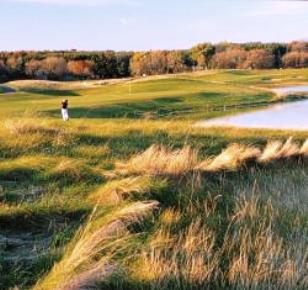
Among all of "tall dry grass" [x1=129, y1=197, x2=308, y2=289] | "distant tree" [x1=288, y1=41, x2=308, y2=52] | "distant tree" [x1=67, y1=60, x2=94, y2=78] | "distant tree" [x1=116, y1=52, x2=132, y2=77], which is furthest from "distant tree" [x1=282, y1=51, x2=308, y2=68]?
"tall dry grass" [x1=129, y1=197, x2=308, y2=289]

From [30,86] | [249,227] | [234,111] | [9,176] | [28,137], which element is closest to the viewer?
[249,227]

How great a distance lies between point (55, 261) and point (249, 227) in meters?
2.40

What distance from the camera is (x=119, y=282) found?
227 inches

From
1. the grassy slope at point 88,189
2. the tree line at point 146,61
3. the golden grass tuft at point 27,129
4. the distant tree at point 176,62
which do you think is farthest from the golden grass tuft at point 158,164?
the distant tree at point 176,62

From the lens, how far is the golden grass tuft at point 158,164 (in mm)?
9438

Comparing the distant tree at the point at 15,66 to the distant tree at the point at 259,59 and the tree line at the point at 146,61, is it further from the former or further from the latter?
the distant tree at the point at 259,59

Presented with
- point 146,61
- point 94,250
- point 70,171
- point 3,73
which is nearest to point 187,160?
point 70,171

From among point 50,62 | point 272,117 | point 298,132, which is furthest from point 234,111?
point 50,62

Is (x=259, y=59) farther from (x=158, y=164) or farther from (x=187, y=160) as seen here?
(x=158, y=164)

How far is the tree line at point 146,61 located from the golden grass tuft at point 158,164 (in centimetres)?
7970

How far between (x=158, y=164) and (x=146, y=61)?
10281 centimetres

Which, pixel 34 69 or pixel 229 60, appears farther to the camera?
pixel 229 60

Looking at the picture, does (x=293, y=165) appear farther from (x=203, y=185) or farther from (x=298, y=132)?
(x=298, y=132)

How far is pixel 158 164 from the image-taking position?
31.7ft
